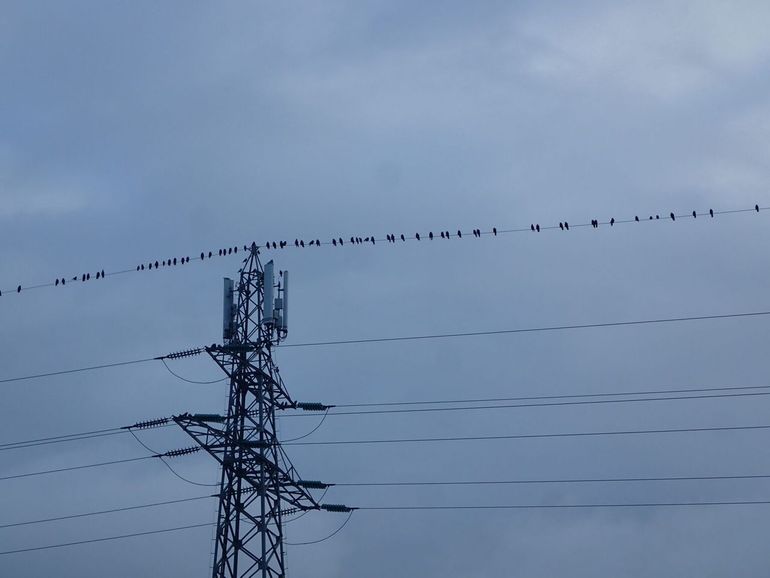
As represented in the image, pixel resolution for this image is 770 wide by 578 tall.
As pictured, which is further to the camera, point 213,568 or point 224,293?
point 224,293

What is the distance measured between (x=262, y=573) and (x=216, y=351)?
31.5 feet

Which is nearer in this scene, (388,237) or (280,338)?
(280,338)

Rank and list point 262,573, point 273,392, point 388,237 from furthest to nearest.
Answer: point 388,237, point 273,392, point 262,573

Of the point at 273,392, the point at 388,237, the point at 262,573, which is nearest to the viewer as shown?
the point at 262,573

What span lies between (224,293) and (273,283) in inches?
92.4

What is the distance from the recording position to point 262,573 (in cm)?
4631

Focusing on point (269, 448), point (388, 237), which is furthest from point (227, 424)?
point (388, 237)

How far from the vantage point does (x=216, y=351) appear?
4891 cm

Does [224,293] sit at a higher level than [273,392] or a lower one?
higher

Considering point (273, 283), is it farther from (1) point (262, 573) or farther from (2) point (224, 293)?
(1) point (262, 573)

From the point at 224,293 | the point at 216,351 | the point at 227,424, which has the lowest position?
the point at 227,424

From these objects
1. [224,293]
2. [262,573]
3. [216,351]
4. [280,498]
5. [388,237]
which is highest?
[388,237]

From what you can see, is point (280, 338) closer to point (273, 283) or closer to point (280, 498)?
point (273, 283)

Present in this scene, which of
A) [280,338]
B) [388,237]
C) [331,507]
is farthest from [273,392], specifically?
[388,237]
